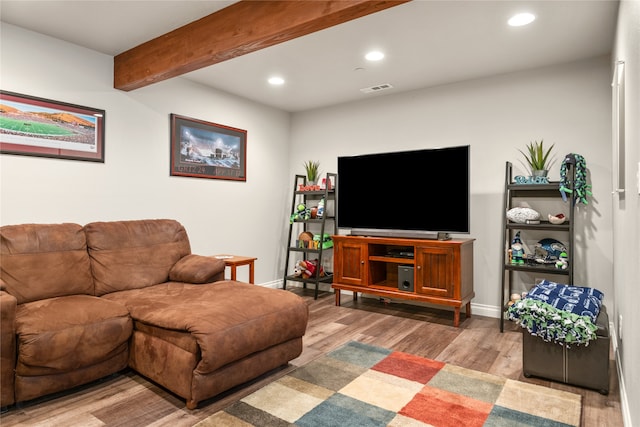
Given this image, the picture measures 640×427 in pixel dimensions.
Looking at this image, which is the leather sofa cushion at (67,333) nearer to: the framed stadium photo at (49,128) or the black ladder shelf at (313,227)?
the framed stadium photo at (49,128)

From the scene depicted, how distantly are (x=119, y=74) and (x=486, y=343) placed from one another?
3763 mm

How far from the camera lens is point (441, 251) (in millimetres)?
3521

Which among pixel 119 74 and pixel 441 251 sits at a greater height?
pixel 119 74

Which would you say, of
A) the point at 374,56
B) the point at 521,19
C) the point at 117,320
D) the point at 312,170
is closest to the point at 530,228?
the point at 521,19

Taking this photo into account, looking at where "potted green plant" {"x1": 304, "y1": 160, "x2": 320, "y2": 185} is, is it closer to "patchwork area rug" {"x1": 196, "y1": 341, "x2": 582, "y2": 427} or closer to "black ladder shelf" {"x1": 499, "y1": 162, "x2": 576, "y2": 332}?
"black ladder shelf" {"x1": 499, "y1": 162, "x2": 576, "y2": 332}

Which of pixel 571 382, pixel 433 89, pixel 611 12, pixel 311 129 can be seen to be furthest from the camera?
pixel 311 129

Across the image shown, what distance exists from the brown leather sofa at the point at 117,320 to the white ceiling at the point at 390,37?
1.46m

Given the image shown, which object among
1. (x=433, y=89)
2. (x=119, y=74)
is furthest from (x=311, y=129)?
(x=119, y=74)

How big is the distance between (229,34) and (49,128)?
1631 mm

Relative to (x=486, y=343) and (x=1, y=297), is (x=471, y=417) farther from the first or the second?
(x=1, y=297)

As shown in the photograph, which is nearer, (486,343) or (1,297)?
(1,297)

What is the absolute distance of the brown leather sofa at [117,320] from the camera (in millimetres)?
1999

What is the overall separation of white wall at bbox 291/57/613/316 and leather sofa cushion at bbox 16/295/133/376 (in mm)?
2778

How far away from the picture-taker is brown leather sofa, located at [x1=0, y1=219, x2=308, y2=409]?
1999 millimetres
